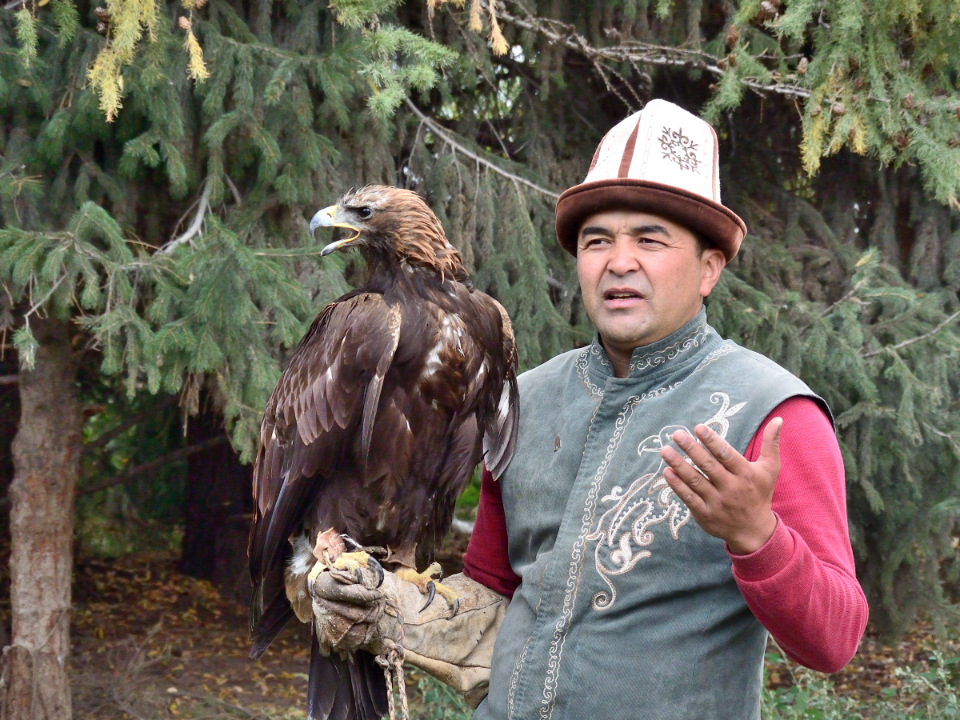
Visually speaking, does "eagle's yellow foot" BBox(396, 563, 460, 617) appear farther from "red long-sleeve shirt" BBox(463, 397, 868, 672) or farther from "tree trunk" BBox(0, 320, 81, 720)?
"tree trunk" BBox(0, 320, 81, 720)

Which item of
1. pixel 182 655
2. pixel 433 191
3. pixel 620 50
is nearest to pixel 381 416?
pixel 433 191

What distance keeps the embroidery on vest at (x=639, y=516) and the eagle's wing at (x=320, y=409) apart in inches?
33.4

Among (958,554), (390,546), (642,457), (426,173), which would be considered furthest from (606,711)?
(958,554)

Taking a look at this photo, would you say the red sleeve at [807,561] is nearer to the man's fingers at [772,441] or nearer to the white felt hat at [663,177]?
the man's fingers at [772,441]

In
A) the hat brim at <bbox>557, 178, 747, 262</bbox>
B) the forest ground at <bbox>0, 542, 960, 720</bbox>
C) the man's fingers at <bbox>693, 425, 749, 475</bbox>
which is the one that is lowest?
the forest ground at <bbox>0, 542, 960, 720</bbox>

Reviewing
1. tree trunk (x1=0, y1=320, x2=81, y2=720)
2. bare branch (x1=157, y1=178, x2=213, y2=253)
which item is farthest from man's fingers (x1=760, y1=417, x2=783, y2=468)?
tree trunk (x1=0, y1=320, x2=81, y2=720)

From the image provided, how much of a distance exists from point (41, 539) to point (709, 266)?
403 cm

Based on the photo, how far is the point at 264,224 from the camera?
4406 millimetres

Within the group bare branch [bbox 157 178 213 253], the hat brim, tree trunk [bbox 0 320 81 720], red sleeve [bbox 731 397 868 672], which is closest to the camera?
red sleeve [bbox 731 397 868 672]

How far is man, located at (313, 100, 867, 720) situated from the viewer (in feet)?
5.86

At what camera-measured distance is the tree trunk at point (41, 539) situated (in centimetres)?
484

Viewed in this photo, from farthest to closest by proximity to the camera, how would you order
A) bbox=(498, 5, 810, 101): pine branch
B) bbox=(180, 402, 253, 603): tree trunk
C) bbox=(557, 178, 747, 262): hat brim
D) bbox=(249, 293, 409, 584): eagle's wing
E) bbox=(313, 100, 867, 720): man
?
bbox=(180, 402, 253, 603): tree trunk < bbox=(498, 5, 810, 101): pine branch < bbox=(249, 293, 409, 584): eagle's wing < bbox=(557, 178, 747, 262): hat brim < bbox=(313, 100, 867, 720): man

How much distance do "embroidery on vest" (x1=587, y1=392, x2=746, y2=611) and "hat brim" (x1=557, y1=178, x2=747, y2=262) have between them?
37 centimetres

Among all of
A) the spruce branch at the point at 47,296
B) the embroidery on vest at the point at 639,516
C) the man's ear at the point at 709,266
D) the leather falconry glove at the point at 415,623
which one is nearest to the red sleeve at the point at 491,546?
the leather falconry glove at the point at 415,623
